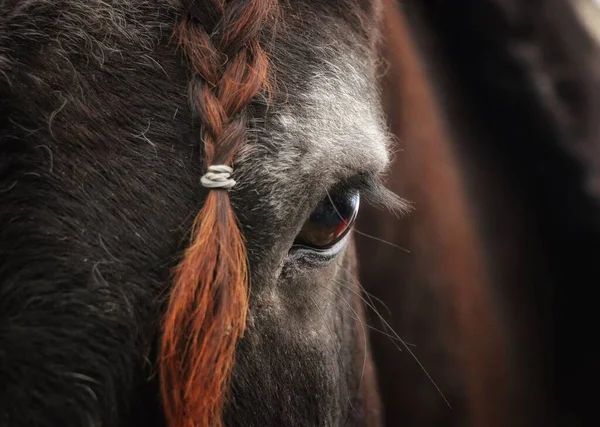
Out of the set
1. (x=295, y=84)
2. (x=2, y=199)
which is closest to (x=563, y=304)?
(x=295, y=84)

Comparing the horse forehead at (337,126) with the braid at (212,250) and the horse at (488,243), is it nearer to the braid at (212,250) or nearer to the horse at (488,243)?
the braid at (212,250)

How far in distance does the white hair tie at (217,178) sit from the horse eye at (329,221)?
0.24 m

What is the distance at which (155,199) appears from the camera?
98 cm

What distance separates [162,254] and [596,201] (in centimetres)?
140

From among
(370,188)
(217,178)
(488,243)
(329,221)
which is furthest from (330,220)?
(488,243)

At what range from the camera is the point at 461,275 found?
213 centimetres

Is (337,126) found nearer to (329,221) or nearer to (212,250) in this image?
(329,221)

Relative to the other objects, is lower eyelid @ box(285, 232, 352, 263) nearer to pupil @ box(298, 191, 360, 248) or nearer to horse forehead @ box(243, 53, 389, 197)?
pupil @ box(298, 191, 360, 248)

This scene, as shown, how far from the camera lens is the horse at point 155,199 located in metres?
0.92

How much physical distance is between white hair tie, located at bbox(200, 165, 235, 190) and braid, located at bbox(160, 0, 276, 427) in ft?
0.03

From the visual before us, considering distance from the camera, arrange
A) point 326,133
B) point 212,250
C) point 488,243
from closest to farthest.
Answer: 1. point 212,250
2. point 326,133
3. point 488,243

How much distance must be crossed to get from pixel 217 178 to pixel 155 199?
0.32 feet

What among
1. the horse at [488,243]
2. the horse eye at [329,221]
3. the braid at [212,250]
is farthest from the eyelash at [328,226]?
the horse at [488,243]

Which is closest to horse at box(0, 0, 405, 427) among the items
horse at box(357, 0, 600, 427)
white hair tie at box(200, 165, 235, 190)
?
white hair tie at box(200, 165, 235, 190)
